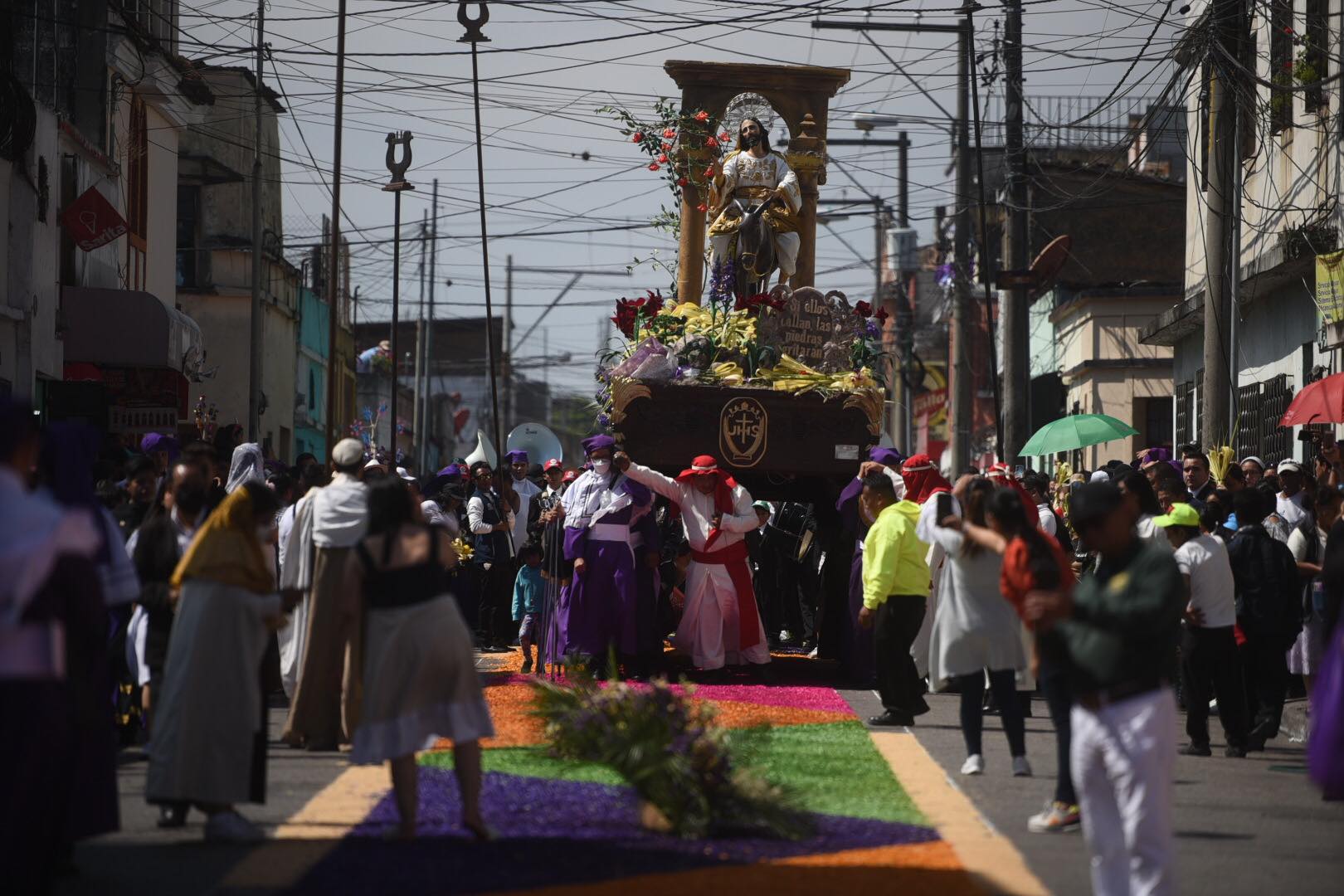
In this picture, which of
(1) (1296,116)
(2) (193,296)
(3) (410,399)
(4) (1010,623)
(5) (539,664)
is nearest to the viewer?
(4) (1010,623)

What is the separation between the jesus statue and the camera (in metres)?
18.6

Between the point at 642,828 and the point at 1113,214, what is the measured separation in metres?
34.6

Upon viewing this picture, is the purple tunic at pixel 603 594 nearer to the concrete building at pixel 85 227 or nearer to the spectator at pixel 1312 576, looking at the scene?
the spectator at pixel 1312 576

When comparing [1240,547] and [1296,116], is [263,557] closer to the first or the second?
[1240,547]

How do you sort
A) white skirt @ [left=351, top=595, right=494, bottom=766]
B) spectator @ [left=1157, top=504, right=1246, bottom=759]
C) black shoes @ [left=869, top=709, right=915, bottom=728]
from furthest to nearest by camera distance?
black shoes @ [left=869, top=709, right=915, bottom=728] → spectator @ [left=1157, top=504, right=1246, bottom=759] → white skirt @ [left=351, top=595, right=494, bottom=766]

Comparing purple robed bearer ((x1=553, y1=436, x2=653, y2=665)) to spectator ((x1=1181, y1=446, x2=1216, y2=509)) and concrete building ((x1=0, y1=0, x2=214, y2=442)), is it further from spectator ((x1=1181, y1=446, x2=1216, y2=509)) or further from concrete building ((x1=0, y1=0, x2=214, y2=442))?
concrete building ((x1=0, y1=0, x2=214, y2=442))

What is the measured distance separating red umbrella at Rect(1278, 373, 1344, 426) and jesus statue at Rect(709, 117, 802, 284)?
551 centimetres

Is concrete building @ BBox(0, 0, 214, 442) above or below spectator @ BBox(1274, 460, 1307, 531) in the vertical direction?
above

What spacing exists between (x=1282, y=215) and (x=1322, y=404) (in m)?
7.32

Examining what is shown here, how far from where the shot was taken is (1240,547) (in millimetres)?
12164

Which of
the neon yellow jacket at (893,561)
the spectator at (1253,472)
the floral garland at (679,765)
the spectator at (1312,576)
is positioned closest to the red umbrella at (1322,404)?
the spectator at (1253,472)

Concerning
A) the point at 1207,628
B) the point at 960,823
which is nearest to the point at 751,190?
the point at 1207,628

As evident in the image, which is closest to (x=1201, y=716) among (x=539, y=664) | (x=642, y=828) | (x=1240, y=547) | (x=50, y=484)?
(x=1240, y=547)

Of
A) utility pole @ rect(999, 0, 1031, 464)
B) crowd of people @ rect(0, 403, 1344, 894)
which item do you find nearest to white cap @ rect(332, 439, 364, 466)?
crowd of people @ rect(0, 403, 1344, 894)
